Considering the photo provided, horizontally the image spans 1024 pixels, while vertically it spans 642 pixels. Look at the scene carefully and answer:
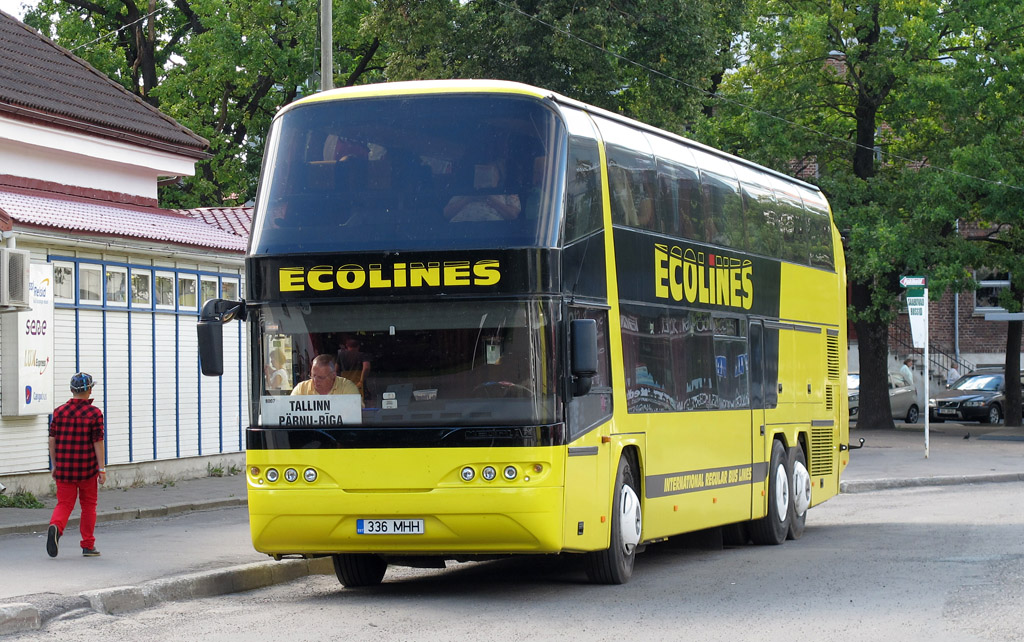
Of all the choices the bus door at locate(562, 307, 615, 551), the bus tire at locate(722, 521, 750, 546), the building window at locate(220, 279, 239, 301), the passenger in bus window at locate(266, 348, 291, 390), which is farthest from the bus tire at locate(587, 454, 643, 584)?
the building window at locate(220, 279, 239, 301)

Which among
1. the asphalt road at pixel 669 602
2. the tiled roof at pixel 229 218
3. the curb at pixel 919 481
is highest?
the tiled roof at pixel 229 218

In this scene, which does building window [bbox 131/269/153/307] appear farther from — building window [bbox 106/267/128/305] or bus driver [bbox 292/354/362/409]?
bus driver [bbox 292/354/362/409]

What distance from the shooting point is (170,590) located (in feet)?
Answer: 36.1

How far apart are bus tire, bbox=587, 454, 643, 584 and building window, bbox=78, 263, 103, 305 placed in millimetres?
9952

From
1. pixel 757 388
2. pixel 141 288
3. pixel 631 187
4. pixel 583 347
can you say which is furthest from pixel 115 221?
pixel 583 347

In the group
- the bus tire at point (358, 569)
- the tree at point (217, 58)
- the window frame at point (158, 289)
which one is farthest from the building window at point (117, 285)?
the tree at point (217, 58)

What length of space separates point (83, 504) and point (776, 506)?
7034 mm

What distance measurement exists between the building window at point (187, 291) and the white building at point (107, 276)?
0.03 metres

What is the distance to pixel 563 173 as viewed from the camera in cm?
1078

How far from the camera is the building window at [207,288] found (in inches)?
873

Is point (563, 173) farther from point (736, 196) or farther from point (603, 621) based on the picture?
point (736, 196)

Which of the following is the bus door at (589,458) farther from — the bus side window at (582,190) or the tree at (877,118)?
the tree at (877,118)

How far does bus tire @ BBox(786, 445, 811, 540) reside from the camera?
16.2 m

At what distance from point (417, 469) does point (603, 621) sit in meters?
1.79
